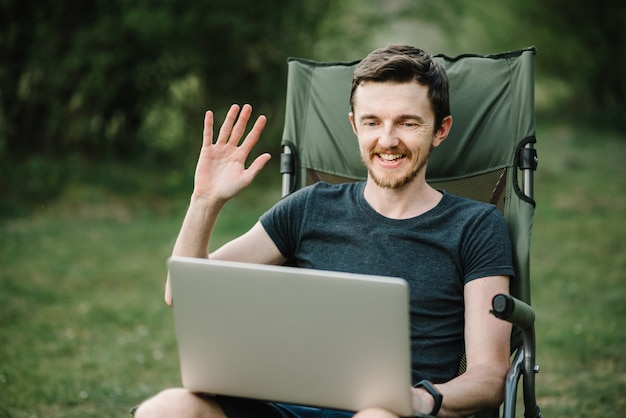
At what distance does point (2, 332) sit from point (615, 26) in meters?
9.11

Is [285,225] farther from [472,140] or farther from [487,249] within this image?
[472,140]

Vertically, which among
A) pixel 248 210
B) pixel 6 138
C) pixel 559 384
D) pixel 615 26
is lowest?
pixel 559 384

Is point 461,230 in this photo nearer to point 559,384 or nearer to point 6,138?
point 559,384

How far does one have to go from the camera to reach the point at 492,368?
2.04 m

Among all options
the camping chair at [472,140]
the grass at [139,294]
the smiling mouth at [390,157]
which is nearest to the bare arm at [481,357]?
the camping chair at [472,140]

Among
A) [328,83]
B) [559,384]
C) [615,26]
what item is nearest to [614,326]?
[559,384]

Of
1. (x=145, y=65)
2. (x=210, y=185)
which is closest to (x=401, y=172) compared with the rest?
(x=210, y=185)

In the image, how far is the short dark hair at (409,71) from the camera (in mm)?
2260

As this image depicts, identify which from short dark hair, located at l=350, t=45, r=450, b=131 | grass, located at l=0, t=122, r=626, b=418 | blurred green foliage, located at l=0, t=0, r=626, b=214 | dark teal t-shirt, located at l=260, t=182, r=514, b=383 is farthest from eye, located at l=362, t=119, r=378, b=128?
blurred green foliage, located at l=0, t=0, r=626, b=214

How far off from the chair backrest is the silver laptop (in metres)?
0.91

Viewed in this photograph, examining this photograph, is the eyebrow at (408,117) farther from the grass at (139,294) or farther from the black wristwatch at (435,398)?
the grass at (139,294)

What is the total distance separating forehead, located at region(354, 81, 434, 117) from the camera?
2256mm

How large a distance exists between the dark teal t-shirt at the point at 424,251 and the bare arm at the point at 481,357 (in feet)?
0.16

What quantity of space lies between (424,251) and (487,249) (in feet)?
0.54
